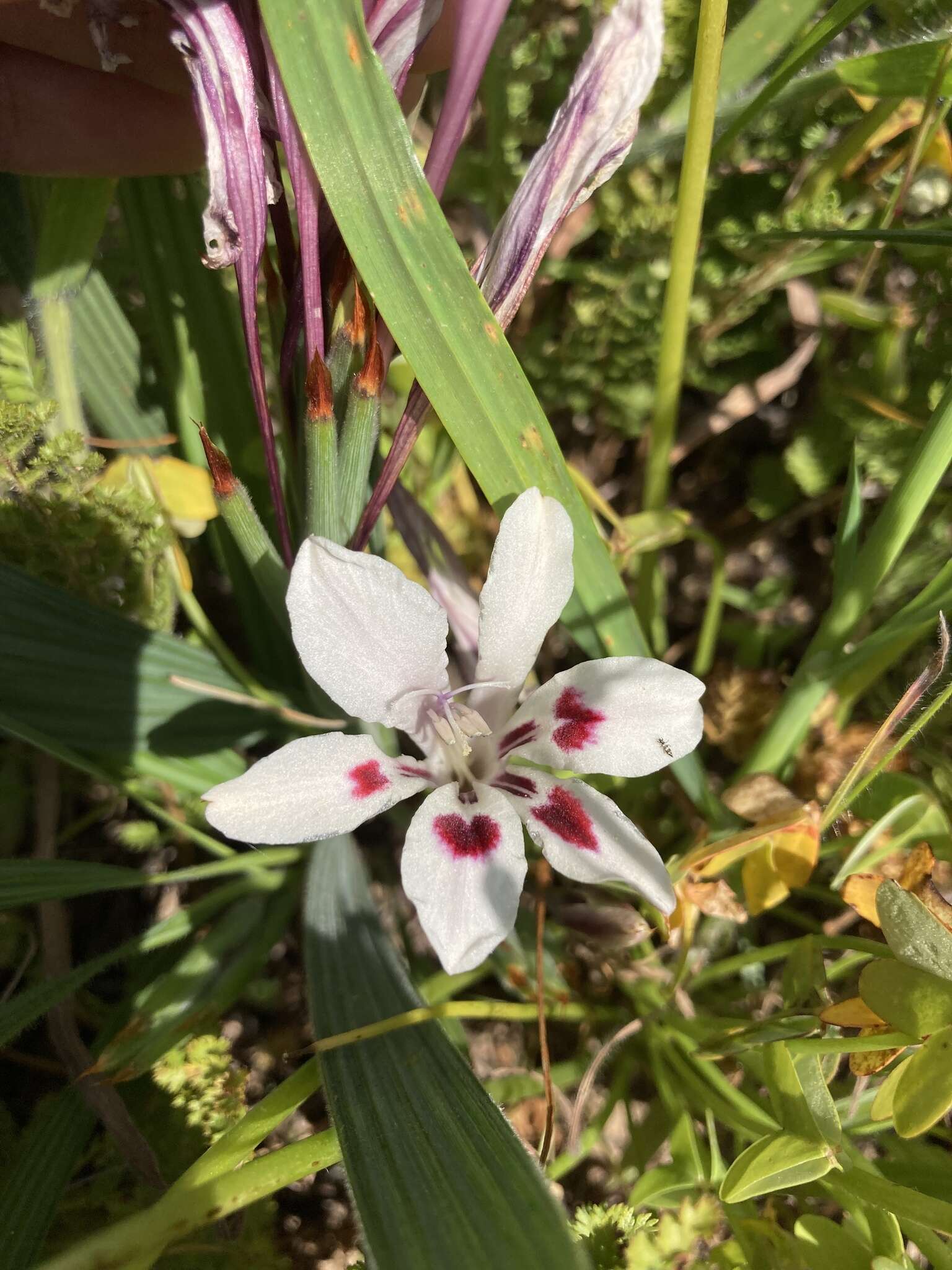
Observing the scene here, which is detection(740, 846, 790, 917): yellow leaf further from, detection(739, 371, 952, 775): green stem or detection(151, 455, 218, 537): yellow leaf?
detection(151, 455, 218, 537): yellow leaf

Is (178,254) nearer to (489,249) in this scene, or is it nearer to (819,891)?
(489,249)

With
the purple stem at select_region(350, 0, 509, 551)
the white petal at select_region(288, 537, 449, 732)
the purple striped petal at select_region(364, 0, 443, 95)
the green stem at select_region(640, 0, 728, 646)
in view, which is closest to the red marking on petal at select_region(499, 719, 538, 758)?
the white petal at select_region(288, 537, 449, 732)

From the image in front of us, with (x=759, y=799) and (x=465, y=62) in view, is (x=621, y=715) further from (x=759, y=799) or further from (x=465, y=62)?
(x=465, y=62)

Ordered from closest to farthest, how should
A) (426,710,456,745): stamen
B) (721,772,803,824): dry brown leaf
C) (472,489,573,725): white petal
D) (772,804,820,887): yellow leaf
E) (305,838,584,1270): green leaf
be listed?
(305,838,584,1270): green leaf, (472,489,573,725): white petal, (426,710,456,745): stamen, (772,804,820,887): yellow leaf, (721,772,803,824): dry brown leaf

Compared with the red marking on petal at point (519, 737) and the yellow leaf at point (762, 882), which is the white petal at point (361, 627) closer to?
the red marking on petal at point (519, 737)

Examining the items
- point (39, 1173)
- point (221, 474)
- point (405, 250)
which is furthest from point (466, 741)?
point (39, 1173)

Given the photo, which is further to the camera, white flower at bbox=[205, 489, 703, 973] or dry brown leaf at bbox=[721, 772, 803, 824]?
dry brown leaf at bbox=[721, 772, 803, 824]

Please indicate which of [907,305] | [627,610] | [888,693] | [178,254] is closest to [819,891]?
[888,693]
